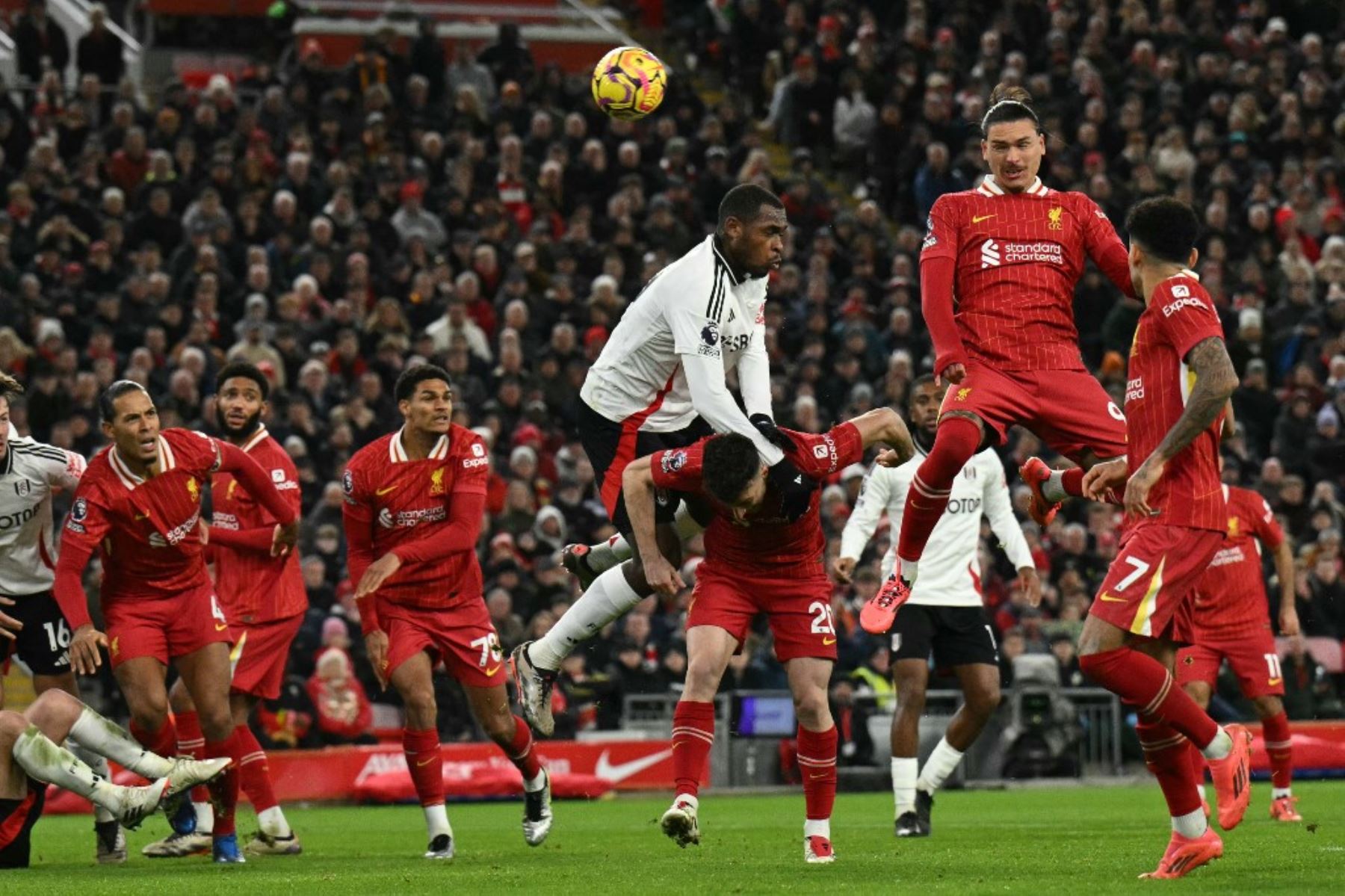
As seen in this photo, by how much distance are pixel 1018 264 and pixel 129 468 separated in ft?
16.9

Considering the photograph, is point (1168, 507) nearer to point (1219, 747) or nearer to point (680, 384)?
point (1219, 747)

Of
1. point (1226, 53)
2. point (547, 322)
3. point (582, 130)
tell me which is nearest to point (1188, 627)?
point (547, 322)

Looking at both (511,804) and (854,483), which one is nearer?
(511,804)

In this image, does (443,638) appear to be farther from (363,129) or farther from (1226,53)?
(1226,53)

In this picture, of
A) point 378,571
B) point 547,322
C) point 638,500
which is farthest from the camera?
point 547,322

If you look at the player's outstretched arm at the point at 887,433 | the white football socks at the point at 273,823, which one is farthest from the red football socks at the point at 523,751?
the player's outstretched arm at the point at 887,433

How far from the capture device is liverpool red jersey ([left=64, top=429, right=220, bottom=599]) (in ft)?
40.9

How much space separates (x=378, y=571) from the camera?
12.7 m

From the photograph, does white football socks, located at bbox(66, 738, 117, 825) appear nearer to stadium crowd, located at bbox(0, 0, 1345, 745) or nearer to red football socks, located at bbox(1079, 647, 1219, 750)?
stadium crowd, located at bbox(0, 0, 1345, 745)

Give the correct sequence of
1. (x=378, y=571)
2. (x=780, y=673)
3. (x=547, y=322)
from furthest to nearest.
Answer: (x=547, y=322) < (x=780, y=673) < (x=378, y=571)

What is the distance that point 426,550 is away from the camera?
1301 centimetres

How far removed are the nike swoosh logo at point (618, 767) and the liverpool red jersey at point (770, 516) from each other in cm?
921

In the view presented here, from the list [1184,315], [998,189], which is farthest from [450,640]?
[1184,315]

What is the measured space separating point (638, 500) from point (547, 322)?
13.8m
